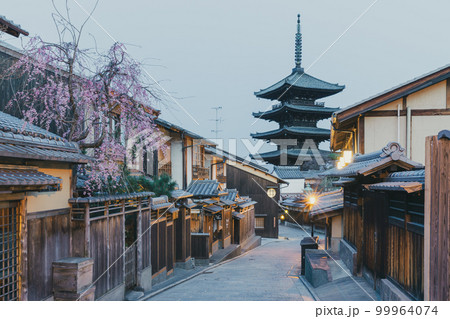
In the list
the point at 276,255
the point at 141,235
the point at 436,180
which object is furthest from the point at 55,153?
the point at 276,255

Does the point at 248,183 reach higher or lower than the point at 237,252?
higher

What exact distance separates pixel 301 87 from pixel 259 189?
12.6 meters

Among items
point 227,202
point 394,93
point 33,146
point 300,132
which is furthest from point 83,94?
point 300,132

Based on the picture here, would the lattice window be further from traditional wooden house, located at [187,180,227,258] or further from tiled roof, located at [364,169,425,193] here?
traditional wooden house, located at [187,180,227,258]

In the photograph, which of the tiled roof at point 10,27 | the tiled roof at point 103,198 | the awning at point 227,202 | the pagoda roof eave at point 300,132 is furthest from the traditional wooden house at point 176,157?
the pagoda roof eave at point 300,132

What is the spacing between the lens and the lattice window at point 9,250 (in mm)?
6012

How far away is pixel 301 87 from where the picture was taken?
38.1m

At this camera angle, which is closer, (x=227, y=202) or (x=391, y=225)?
(x=391, y=225)

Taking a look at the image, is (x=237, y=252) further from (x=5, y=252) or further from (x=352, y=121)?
(x=5, y=252)

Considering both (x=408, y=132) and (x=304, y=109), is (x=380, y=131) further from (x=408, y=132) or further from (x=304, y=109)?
(x=304, y=109)

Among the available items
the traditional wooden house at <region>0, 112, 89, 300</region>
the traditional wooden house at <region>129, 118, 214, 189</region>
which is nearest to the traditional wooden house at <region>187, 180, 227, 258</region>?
the traditional wooden house at <region>129, 118, 214, 189</region>

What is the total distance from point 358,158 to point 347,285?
162 inches

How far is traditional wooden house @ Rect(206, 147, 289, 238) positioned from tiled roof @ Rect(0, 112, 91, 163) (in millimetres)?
25968

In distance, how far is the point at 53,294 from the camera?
7227 millimetres
